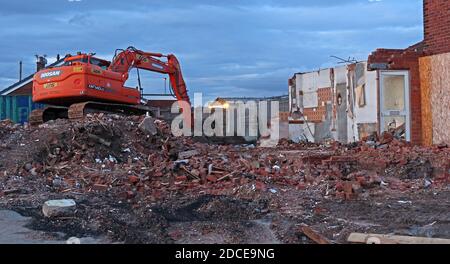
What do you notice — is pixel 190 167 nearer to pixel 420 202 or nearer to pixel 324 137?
pixel 420 202

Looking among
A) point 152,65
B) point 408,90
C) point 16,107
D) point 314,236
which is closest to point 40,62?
point 16,107

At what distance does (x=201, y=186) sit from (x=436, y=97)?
287 inches

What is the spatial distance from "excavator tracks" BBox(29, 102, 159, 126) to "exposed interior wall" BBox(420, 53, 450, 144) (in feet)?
32.6

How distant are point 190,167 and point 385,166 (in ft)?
13.8

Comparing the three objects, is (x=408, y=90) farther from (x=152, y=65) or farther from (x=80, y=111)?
(x=152, y=65)

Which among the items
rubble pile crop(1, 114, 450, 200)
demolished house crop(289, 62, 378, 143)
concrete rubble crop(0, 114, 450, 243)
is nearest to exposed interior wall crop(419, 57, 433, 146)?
concrete rubble crop(0, 114, 450, 243)

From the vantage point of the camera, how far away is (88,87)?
62.4 feet

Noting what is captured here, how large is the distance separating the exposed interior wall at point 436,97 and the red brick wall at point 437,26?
0.23m

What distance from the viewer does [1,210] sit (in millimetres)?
9070

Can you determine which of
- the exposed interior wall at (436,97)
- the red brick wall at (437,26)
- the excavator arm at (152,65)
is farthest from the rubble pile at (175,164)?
the excavator arm at (152,65)

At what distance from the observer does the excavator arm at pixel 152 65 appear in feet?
70.5

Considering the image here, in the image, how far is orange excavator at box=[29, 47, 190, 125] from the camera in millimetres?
19078
